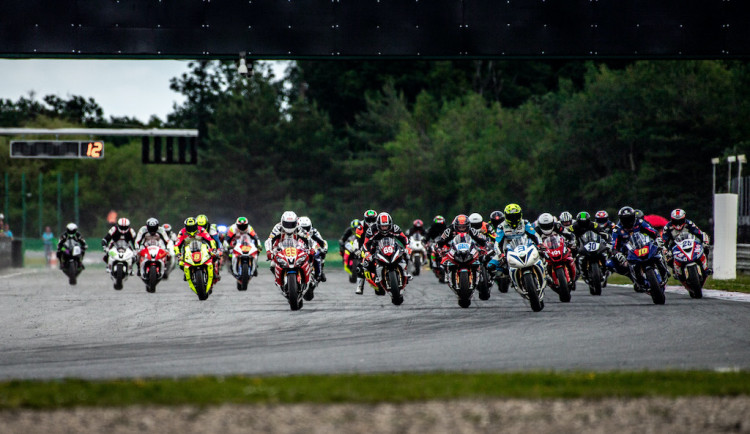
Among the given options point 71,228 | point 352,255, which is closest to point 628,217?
point 352,255

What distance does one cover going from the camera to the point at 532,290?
54.4 feet

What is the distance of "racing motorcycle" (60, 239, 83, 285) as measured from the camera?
26469mm

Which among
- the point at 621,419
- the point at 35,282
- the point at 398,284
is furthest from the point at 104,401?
the point at 35,282

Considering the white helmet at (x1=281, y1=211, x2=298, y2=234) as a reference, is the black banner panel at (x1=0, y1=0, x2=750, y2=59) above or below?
above

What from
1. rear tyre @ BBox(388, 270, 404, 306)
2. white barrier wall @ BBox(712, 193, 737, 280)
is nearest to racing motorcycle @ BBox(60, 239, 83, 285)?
rear tyre @ BBox(388, 270, 404, 306)

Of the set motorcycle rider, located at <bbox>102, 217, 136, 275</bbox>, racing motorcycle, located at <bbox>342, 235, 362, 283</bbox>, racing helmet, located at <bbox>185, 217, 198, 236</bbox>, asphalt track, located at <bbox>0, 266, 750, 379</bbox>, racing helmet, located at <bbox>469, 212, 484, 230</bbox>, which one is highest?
racing helmet, located at <bbox>469, 212, 484, 230</bbox>

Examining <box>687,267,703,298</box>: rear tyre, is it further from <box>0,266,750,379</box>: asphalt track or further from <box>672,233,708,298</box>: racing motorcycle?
<box>0,266,750,379</box>: asphalt track

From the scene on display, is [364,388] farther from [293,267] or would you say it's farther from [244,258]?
[244,258]

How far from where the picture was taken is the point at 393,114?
79.5 m

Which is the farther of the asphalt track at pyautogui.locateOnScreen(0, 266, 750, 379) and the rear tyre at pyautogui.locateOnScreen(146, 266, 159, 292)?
the rear tyre at pyautogui.locateOnScreen(146, 266, 159, 292)

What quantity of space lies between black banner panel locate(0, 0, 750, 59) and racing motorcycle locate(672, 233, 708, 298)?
3.11 m

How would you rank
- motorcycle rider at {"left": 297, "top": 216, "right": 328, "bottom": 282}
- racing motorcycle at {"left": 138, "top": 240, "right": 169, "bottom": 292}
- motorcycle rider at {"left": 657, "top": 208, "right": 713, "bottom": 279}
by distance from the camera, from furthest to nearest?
racing motorcycle at {"left": 138, "top": 240, "right": 169, "bottom": 292}, motorcycle rider at {"left": 657, "top": 208, "right": 713, "bottom": 279}, motorcycle rider at {"left": 297, "top": 216, "right": 328, "bottom": 282}

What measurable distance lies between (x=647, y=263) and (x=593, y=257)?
1.77 meters

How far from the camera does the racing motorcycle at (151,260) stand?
2317cm
